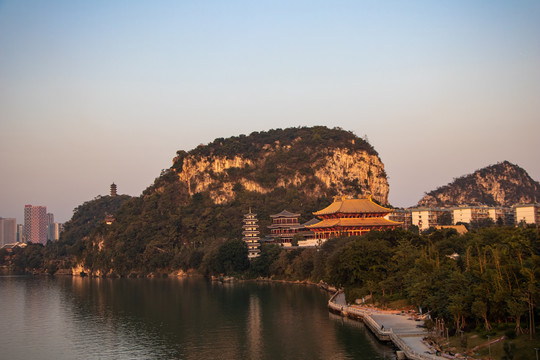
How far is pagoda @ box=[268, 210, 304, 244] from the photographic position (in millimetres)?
82688

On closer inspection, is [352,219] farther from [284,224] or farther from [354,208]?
[284,224]

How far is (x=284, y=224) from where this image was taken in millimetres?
84375

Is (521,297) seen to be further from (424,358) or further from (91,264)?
(91,264)

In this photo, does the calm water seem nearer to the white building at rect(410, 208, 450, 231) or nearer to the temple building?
the temple building

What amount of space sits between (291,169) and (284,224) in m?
22.4

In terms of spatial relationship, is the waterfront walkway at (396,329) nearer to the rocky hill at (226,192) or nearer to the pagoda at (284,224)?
the pagoda at (284,224)

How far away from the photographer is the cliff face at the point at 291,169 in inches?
4065

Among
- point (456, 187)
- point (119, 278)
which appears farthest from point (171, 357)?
point (456, 187)

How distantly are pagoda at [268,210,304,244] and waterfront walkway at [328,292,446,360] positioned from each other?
39546 millimetres

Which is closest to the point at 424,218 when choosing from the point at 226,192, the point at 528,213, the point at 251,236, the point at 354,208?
the point at 528,213

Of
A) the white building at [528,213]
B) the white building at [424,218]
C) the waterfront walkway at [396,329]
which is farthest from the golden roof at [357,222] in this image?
the white building at [528,213]

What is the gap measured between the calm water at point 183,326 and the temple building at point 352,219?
10.7 metres

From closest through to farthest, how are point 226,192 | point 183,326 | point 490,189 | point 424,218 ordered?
point 183,326 < point 424,218 < point 226,192 < point 490,189

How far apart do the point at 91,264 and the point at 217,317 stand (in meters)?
57.3
